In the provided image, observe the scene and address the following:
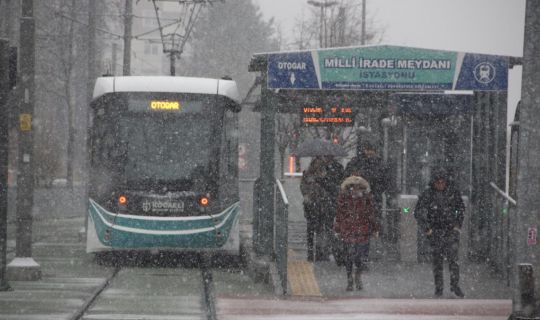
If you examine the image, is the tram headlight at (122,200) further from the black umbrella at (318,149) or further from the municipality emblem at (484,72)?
the municipality emblem at (484,72)

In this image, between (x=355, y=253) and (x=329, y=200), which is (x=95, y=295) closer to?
(x=355, y=253)

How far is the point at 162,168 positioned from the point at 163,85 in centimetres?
138

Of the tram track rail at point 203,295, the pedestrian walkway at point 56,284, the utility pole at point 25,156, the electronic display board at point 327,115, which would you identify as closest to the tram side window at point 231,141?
the electronic display board at point 327,115

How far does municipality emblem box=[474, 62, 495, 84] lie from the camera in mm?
17844

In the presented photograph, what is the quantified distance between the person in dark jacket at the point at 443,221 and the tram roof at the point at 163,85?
17.4 ft

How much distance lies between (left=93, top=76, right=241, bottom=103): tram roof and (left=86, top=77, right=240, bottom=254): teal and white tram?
0.05 ft

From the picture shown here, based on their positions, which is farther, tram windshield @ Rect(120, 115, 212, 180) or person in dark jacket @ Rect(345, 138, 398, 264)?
tram windshield @ Rect(120, 115, 212, 180)

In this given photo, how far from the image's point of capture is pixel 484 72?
17875 mm

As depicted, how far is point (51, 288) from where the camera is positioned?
52.1ft

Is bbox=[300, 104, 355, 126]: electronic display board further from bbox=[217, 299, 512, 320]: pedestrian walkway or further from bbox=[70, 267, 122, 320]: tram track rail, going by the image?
bbox=[217, 299, 512, 320]: pedestrian walkway

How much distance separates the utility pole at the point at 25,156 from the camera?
647 inches

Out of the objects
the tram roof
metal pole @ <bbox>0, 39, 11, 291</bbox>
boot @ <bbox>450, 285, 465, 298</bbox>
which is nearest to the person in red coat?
boot @ <bbox>450, 285, 465, 298</bbox>

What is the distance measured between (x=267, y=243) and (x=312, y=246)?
1.56 meters

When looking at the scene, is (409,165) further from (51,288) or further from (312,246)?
(51,288)
